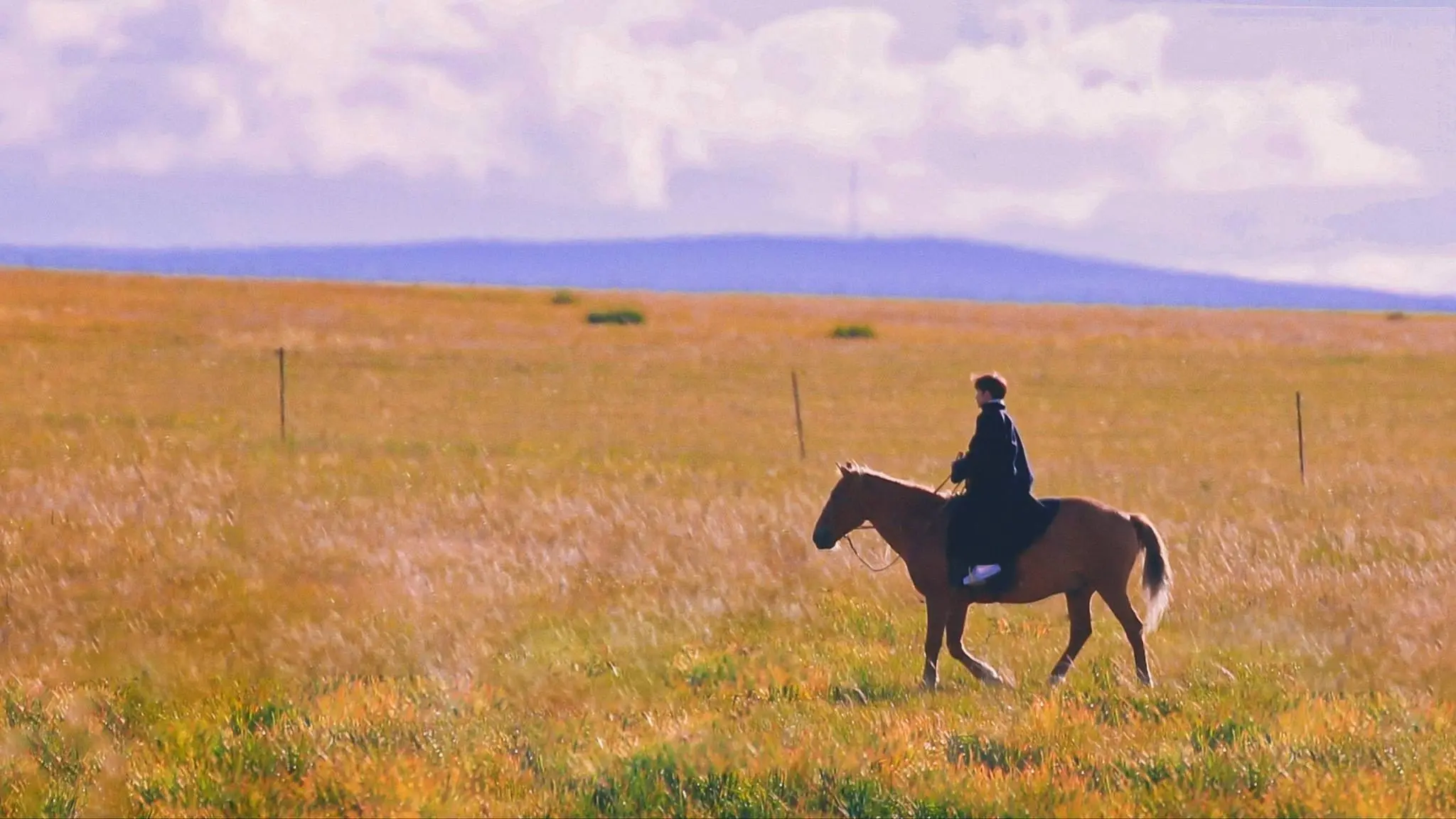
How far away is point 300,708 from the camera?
304 inches

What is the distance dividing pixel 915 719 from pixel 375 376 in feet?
102

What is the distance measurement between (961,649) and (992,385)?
1558 millimetres

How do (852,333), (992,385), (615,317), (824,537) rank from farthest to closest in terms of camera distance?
(615,317) → (852,333) → (824,537) → (992,385)

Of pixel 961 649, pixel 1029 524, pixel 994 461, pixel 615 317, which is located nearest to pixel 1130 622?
pixel 1029 524

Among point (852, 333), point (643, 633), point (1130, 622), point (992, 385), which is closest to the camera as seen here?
point (992, 385)

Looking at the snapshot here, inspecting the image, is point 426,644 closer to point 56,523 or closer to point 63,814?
point 63,814

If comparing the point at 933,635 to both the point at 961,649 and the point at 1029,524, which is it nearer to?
the point at 961,649

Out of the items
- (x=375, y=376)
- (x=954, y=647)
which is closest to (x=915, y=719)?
(x=954, y=647)

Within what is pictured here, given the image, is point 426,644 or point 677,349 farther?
point 677,349

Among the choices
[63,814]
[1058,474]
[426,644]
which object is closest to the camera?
[63,814]

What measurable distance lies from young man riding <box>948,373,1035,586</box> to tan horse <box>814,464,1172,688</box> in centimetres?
14

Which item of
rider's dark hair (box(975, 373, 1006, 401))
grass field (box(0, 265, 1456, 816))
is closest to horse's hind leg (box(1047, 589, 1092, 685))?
grass field (box(0, 265, 1456, 816))

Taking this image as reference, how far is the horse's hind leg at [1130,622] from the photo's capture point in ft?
28.2

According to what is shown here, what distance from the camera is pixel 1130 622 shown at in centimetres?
866
